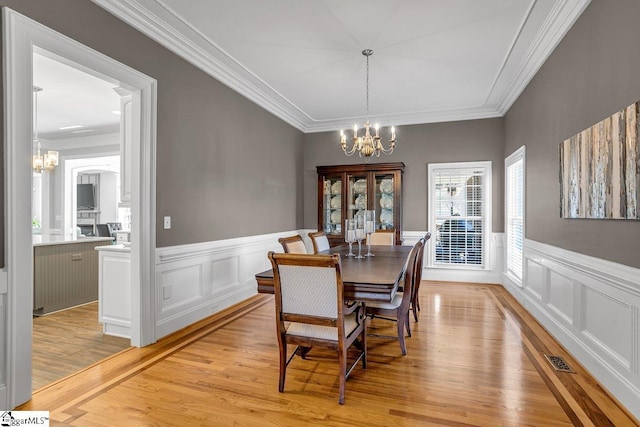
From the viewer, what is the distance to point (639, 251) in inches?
75.1

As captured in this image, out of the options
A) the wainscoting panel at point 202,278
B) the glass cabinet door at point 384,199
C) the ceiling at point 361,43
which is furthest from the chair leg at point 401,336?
the glass cabinet door at point 384,199

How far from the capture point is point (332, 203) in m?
5.99

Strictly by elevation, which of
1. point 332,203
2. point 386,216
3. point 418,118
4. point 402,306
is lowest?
point 402,306

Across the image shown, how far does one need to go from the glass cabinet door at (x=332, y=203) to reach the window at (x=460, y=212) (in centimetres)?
155

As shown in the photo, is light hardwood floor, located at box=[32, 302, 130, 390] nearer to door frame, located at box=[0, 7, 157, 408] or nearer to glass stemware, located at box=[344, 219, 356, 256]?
door frame, located at box=[0, 7, 157, 408]

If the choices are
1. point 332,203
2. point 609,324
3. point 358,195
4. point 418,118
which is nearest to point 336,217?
point 332,203

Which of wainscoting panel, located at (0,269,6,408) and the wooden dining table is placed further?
the wooden dining table

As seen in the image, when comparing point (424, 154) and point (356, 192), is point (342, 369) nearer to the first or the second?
point (356, 192)

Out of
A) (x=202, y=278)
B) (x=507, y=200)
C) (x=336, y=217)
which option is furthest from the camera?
(x=336, y=217)

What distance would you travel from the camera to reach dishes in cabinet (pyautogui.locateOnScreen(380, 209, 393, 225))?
5.69 meters

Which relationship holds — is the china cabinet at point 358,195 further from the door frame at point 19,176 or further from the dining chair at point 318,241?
the door frame at point 19,176

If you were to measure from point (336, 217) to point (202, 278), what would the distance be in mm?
2818

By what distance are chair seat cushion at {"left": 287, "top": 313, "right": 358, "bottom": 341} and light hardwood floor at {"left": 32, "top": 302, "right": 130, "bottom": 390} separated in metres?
1.71

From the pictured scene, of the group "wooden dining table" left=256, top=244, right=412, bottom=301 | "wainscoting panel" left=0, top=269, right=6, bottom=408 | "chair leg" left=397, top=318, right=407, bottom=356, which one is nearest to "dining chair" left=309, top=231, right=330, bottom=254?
"wooden dining table" left=256, top=244, right=412, bottom=301
